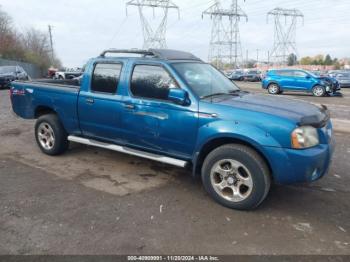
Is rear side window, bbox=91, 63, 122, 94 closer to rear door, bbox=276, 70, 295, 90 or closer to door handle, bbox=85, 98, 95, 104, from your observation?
door handle, bbox=85, 98, 95, 104

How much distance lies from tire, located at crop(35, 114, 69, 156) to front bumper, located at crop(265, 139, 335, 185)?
3.70 m

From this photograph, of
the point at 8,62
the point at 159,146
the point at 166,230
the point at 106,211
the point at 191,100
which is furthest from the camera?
the point at 8,62

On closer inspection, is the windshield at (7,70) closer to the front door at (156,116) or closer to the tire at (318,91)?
the tire at (318,91)

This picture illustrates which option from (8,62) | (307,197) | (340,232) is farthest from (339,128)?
(8,62)

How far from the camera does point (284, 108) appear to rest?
13.6ft

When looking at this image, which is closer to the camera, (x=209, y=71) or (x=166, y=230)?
(x=166, y=230)

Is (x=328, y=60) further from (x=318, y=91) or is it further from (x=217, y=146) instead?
(x=217, y=146)

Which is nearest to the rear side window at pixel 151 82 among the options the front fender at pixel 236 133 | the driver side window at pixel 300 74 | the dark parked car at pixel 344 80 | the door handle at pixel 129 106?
the door handle at pixel 129 106

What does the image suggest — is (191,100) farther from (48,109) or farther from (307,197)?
(48,109)

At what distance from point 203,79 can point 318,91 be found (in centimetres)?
1788

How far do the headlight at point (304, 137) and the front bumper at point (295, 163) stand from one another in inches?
2.2

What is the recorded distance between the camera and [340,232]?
358 centimetres

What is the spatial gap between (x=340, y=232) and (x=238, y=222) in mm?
1056

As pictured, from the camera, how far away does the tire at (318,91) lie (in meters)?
20.4
